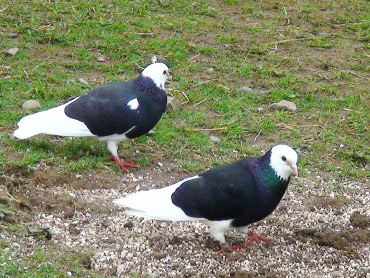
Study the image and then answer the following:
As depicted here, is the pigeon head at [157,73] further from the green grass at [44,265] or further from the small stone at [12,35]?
the small stone at [12,35]

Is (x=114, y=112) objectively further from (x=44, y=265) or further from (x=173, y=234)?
(x=44, y=265)

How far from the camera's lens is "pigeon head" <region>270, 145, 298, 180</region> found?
19.2 ft

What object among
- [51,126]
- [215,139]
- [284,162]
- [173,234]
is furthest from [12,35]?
[284,162]

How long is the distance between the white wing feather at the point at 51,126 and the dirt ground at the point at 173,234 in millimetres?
348

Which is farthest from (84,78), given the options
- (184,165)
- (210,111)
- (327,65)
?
(327,65)

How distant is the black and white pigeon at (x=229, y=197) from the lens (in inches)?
230

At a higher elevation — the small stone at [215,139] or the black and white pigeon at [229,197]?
the black and white pigeon at [229,197]

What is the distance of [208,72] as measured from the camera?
9.07 m

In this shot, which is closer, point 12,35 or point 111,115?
point 111,115

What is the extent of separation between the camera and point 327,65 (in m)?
Result: 9.45

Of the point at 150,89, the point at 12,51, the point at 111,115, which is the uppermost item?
the point at 150,89

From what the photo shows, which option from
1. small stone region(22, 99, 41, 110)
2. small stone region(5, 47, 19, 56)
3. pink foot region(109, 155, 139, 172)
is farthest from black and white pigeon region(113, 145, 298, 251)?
small stone region(5, 47, 19, 56)

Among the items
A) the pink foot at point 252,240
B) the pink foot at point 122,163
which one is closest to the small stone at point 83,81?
the pink foot at point 122,163

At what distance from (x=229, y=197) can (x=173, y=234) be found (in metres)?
0.57
